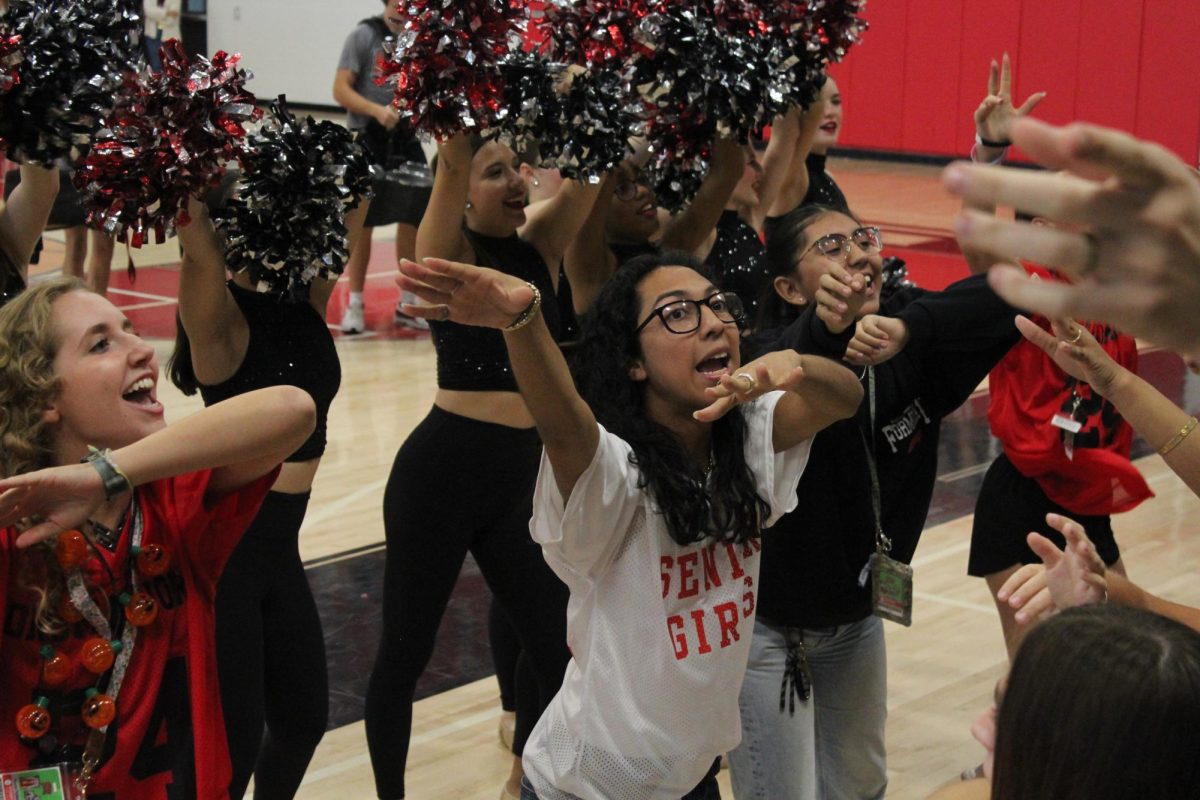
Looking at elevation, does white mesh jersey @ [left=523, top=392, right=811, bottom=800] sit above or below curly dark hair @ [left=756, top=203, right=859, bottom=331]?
below

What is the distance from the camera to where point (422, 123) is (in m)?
3.11

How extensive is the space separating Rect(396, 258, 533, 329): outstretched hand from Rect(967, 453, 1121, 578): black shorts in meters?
1.99

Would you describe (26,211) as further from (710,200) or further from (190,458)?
(710,200)

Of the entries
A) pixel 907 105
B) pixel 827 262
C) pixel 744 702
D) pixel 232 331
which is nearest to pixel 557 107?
pixel 827 262

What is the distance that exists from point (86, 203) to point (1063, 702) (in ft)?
6.97

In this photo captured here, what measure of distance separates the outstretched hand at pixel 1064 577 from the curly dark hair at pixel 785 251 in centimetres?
161

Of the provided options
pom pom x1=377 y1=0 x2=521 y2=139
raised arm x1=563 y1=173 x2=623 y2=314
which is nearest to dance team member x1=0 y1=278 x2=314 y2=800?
pom pom x1=377 y1=0 x2=521 y2=139

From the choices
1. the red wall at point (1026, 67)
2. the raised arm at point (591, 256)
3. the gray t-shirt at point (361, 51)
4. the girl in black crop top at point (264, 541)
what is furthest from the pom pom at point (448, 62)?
the red wall at point (1026, 67)

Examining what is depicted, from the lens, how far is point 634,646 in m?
2.32

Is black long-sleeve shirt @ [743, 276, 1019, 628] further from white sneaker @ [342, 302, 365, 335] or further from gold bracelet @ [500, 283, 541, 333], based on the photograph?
white sneaker @ [342, 302, 365, 335]

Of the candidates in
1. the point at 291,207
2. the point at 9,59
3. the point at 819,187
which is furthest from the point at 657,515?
the point at 819,187

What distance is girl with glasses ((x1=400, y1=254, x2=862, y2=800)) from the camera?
88.4 inches

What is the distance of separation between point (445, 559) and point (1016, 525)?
1422 mm

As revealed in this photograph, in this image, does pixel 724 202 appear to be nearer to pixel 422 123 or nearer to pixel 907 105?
pixel 422 123
